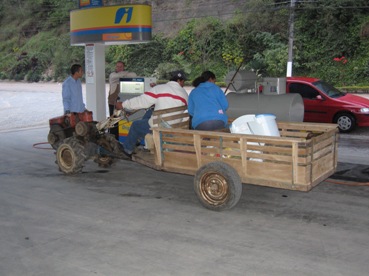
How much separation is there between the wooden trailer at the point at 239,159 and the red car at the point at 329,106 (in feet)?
21.9

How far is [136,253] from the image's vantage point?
15.2ft

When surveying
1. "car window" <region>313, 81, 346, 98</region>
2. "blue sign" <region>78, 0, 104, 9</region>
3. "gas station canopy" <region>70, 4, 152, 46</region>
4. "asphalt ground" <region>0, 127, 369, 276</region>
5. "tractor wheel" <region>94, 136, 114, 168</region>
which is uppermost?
"blue sign" <region>78, 0, 104, 9</region>

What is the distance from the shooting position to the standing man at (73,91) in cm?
855

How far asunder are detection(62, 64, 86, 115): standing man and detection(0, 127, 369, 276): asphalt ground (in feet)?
4.95

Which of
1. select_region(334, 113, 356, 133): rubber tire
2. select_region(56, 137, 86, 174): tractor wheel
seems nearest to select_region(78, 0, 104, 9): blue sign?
select_region(56, 137, 86, 174): tractor wheel

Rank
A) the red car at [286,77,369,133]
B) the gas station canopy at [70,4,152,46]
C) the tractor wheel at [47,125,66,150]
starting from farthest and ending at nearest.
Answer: the red car at [286,77,369,133], the gas station canopy at [70,4,152,46], the tractor wheel at [47,125,66,150]

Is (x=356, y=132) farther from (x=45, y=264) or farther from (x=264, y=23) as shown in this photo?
(x=264, y=23)

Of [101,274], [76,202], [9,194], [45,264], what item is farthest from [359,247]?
[9,194]

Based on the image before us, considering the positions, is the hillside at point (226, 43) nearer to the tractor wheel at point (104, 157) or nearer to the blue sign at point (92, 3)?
the blue sign at point (92, 3)

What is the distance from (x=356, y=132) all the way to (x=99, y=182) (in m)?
8.31

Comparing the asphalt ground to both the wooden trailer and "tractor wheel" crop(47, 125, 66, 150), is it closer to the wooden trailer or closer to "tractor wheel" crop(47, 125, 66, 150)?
the wooden trailer

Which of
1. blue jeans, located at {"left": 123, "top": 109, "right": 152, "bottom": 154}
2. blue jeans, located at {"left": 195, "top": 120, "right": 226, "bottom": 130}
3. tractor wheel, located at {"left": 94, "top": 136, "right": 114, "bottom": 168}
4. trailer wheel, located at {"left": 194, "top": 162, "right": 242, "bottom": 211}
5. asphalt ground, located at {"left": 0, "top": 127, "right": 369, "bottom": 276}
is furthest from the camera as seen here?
tractor wheel, located at {"left": 94, "top": 136, "right": 114, "bottom": 168}

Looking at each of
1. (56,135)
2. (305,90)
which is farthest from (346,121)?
(56,135)

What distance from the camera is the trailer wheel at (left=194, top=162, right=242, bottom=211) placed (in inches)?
220
